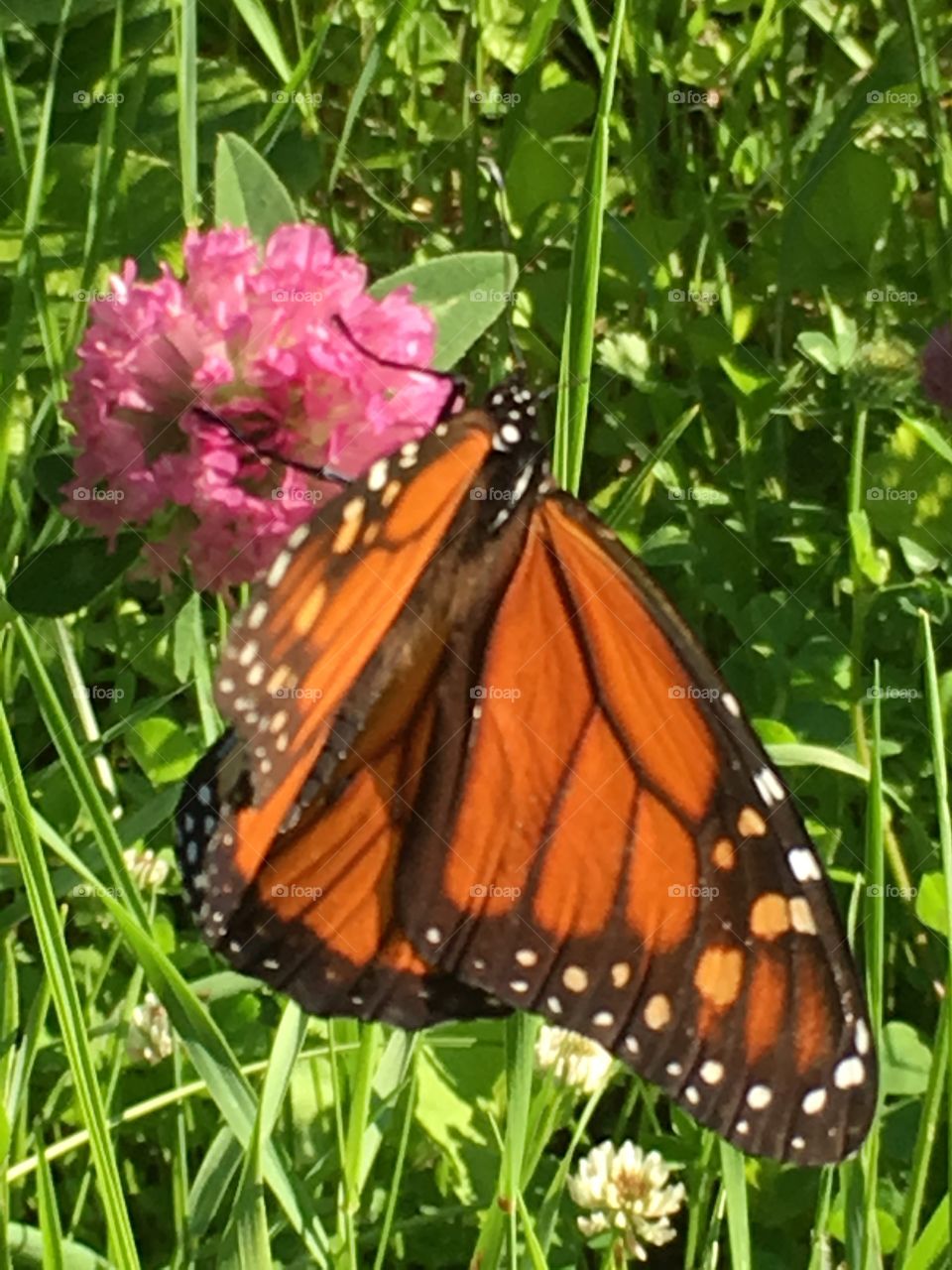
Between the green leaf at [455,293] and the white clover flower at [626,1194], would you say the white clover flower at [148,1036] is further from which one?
the green leaf at [455,293]

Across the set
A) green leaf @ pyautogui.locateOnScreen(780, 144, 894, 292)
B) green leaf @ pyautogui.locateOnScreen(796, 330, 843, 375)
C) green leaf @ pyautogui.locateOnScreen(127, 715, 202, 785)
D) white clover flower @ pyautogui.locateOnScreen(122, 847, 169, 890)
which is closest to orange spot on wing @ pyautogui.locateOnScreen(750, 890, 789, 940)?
white clover flower @ pyautogui.locateOnScreen(122, 847, 169, 890)

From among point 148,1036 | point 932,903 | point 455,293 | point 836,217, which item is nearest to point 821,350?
point 836,217

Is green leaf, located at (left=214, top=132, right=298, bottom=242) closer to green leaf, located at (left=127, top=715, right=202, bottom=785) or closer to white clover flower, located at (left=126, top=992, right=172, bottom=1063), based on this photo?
green leaf, located at (left=127, top=715, right=202, bottom=785)

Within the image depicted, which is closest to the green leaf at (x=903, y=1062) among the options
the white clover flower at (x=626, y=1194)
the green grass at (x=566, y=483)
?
the green grass at (x=566, y=483)

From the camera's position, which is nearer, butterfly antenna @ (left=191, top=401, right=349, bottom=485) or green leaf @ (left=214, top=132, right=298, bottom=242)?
butterfly antenna @ (left=191, top=401, right=349, bottom=485)

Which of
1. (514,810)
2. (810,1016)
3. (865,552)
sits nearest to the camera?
(810,1016)

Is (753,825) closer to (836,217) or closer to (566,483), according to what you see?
(566,483)
